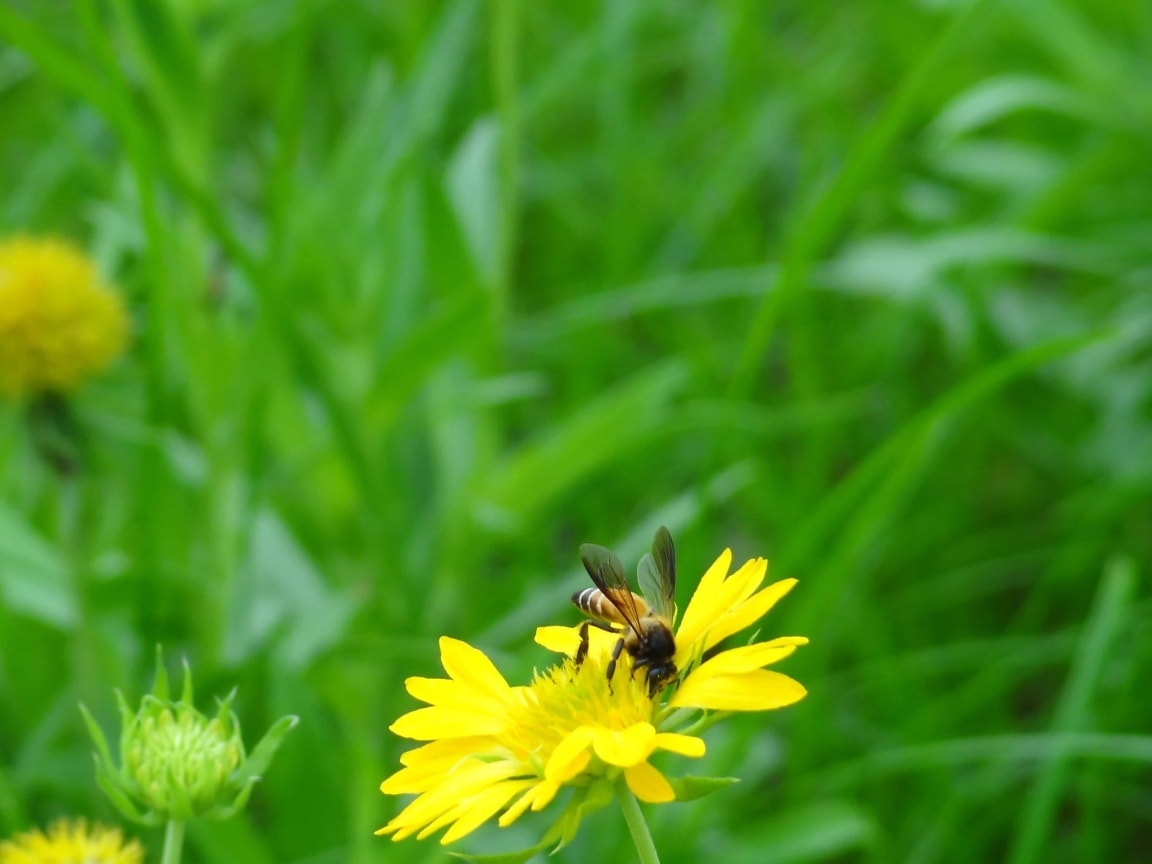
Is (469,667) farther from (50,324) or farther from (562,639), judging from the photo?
(50,324)

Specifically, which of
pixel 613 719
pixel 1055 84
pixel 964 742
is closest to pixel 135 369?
pixel 964 742

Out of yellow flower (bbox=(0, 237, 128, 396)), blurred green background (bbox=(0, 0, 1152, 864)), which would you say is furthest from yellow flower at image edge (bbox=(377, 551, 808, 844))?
yellow flower (bbox=(0, 237, 128, 396))

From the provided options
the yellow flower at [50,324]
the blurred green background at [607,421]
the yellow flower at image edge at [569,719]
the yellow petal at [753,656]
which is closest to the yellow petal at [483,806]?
the yellow flower at image edge at [569,719]

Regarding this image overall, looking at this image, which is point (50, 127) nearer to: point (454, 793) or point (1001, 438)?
point (1001, 438)

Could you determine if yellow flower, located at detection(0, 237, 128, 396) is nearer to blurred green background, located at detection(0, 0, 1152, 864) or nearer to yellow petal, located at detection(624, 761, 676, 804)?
blurred green background, located at detection(0, 0, 1152, 864)

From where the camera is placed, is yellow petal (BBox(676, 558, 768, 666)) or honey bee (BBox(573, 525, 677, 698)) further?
honey bee (BBox(573, 525, 677, 698))

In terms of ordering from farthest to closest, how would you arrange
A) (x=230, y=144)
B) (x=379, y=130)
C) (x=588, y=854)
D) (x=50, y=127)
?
(x=230, y=144)
(x=50, y=127)
(x=379, y=130)
(x=588, y=854)

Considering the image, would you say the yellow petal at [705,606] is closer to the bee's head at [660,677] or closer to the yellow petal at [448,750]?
the bee's head at [660,677]
